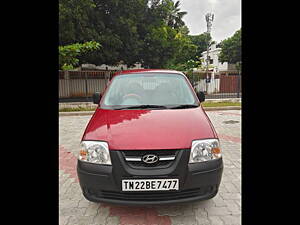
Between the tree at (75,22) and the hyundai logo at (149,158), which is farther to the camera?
the tree at (75,22)

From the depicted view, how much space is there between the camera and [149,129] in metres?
2.19

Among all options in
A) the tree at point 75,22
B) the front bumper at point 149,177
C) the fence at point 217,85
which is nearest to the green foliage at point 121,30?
the tree at point 75,22

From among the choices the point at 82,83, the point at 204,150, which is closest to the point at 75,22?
the point at 82,83

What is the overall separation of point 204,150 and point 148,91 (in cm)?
141

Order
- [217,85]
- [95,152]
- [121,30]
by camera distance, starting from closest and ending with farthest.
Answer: [95,152], [121,30], [217,85]

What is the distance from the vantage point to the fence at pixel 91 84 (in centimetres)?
1338

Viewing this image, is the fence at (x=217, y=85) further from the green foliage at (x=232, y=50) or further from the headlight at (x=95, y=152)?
the green foliage at (x=232, y=50)

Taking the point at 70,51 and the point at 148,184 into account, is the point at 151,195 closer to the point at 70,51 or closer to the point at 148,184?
the point at 148,184

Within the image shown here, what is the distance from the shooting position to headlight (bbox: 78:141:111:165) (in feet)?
6.77

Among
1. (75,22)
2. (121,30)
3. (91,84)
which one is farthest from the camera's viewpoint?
(121,30)

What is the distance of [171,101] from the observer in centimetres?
297

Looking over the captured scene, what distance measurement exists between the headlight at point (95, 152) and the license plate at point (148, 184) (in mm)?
281

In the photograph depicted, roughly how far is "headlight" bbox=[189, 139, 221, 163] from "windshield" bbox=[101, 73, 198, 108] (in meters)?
0.87

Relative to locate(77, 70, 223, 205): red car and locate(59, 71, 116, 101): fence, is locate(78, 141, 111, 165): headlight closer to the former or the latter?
locate(77, 70, 223, 205): red car
